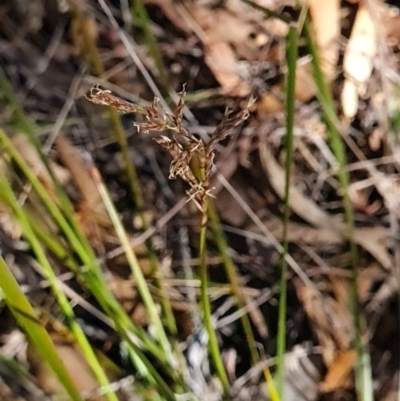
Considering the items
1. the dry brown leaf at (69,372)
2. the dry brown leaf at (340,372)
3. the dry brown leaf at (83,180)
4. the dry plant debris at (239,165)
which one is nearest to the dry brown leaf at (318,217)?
the dry plant debris at (239,165)

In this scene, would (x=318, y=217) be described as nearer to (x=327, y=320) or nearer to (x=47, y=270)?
(x=327, y=320)

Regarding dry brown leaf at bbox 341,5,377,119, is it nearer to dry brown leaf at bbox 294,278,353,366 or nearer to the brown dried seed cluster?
dry brown leaf at bbox 294,278,353,366

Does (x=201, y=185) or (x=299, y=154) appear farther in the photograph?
(x=299, y=154)

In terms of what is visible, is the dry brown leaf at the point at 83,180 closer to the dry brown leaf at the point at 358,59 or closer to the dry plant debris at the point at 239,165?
the dry plant debris at the point at 239,165

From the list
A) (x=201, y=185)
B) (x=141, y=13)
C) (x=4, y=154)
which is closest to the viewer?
(x=201, y=185)

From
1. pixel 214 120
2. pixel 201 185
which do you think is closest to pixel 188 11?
pixel 214 120

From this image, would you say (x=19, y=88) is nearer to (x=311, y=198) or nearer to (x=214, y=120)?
(x=214, y=120)

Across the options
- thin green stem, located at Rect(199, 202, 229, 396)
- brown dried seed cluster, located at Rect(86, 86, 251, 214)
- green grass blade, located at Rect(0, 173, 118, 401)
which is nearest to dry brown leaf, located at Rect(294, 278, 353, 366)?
thin green stem, located at Rect(199, 202, 229, 396)
